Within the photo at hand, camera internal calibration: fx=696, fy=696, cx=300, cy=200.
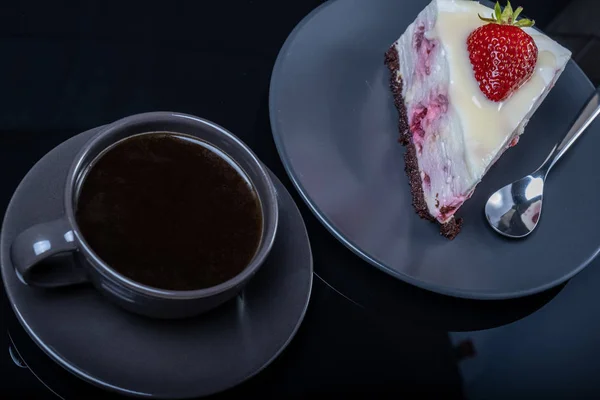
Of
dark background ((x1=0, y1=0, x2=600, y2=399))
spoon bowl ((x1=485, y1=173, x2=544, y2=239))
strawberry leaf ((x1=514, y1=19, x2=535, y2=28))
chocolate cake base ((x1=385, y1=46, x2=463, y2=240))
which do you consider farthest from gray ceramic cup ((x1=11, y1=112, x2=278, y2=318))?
strawberry leaf ((x1=514, y1=19, x2=535, y2=28))

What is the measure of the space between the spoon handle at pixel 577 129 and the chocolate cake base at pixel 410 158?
1.01ft

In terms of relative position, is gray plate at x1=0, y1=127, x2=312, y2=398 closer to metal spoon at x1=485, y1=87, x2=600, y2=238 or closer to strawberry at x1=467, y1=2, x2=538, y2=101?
metal spoon at x1=485, y1=87, x2=600, y2=238

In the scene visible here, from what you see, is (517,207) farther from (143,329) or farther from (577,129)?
(143,329)

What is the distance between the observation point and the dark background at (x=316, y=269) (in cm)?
135

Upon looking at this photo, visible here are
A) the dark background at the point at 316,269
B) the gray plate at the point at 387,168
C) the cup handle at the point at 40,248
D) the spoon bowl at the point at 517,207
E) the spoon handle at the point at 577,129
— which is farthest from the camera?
the spoon handle at the point at 577,129

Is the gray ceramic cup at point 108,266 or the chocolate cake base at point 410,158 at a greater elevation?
the gray ceramic cup at point 108,266

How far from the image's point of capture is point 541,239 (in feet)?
5.23

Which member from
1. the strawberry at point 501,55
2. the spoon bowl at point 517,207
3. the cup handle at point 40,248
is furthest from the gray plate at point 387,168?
the cup handle at point 40,248

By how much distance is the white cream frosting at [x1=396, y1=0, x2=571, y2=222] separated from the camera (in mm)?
1622

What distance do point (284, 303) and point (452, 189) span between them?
70 centimetres

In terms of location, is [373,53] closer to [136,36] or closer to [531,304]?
[136,36]

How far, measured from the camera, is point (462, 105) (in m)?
1.64

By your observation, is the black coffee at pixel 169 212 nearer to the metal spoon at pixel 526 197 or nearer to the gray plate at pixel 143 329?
the gray plate at pixel 143 329

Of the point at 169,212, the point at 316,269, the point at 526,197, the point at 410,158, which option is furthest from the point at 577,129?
the point at 169,212
